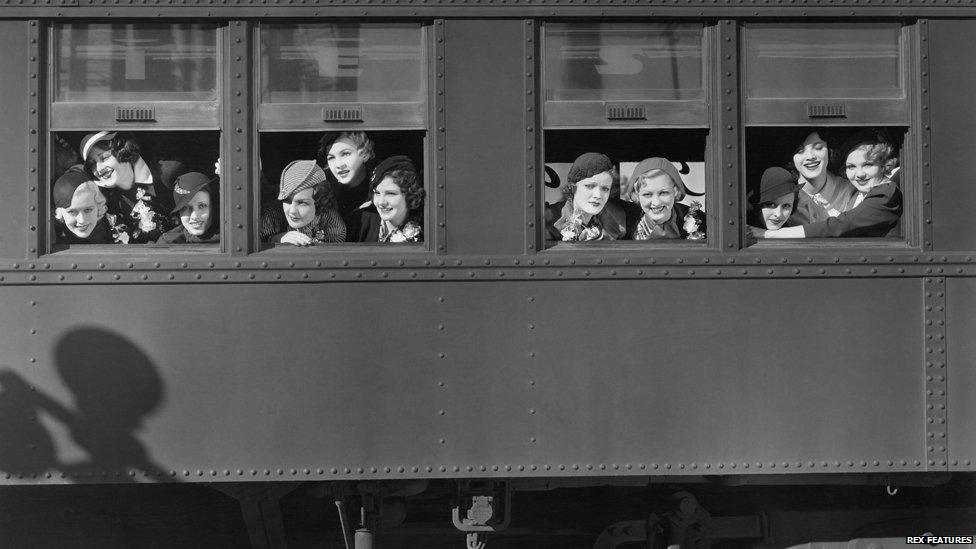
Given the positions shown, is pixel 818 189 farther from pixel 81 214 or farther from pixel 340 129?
pixel 81 214

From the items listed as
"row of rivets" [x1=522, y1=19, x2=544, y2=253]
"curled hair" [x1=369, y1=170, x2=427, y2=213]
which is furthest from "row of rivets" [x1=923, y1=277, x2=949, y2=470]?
"curled hair" [x1=369, y1=170, x2=427, y2=213]

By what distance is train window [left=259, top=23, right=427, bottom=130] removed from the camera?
11.8 feet

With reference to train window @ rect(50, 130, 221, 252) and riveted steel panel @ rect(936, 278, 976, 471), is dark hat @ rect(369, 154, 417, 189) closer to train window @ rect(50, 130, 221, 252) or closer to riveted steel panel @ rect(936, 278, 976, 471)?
train window @ rect(50, 130, 221, 252)

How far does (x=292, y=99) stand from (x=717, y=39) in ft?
5.31

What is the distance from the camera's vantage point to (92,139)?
3600 mm

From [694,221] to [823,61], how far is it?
30.6 inches

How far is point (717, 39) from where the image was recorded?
Answer: 3617 millimetres

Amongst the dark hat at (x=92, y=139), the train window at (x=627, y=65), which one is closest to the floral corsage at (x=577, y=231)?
the train window at (x=627, y=65)

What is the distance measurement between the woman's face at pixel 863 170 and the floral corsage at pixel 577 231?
3.36 ft

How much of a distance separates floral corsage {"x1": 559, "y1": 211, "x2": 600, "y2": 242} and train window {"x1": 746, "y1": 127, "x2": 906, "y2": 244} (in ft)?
1.98

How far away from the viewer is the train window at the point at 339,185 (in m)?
3.63

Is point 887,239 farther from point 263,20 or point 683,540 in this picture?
point 263,20

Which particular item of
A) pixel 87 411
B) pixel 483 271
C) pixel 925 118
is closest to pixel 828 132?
pixel 925 118

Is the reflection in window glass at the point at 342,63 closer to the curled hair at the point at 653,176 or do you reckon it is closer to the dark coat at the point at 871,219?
the curled hair at the point at 653,176
